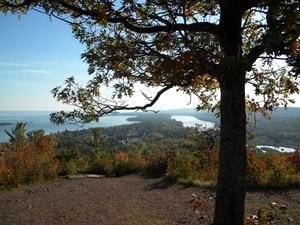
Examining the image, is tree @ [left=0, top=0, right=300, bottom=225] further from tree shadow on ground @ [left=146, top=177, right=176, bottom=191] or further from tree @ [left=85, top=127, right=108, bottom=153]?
tree @ [left=85, top=127, right=108, bottom=153]

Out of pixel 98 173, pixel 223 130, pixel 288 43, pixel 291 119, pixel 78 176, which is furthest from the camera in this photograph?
pixel 291 119

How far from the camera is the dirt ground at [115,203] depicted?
207 inches

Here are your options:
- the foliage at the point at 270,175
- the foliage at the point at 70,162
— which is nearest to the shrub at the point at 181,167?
the foliage at the point at 270,175

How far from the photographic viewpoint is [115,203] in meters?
6.46

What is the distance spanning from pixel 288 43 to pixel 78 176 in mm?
8270

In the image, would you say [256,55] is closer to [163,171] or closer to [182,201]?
[182,201]

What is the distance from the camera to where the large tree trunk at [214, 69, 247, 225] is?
3984 mm

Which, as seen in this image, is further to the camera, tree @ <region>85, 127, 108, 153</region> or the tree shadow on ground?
tree @ <region>85, 127, 108, 153</region>

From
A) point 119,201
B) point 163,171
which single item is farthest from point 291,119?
point 119,201

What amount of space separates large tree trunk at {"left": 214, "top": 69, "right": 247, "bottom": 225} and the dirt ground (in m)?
0.59

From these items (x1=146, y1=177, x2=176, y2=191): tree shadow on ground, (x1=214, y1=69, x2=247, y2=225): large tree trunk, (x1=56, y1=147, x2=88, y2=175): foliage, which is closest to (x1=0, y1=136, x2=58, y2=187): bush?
(x1=56, y1=147, x2=88, y2=175): foliage

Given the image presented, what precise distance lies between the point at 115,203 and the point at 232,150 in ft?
10.7

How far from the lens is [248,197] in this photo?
277 inches

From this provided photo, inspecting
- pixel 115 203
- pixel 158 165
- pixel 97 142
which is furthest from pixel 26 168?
pixel 97 142
